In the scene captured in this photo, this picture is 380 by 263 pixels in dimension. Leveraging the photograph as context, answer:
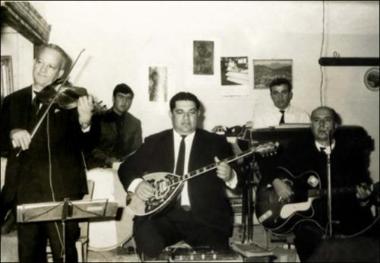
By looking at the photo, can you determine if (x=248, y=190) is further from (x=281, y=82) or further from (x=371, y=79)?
(x=371, y=79)

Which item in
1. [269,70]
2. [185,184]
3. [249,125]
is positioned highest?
[269,70]

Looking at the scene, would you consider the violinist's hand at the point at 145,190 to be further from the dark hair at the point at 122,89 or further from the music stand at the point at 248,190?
the dark hair at the point at 122,89

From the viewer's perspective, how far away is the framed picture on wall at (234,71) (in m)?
4.04

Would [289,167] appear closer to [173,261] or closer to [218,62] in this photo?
[218,62]

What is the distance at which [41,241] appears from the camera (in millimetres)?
2816

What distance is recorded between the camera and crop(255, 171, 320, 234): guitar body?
359 cm

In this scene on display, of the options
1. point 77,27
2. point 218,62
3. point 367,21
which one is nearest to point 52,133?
point 77,27

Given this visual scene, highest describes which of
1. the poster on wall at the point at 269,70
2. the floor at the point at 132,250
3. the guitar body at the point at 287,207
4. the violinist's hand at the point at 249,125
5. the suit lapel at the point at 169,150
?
the poster on wall at the point at 269,70

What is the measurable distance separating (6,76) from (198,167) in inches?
83.5

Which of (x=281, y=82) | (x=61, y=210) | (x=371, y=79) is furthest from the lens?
(x=371, y=79)

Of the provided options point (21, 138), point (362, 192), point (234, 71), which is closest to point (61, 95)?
point (21, 138)

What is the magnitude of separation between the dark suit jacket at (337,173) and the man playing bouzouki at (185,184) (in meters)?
0.66

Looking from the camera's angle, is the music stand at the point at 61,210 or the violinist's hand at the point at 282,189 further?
the violinist's hand at the point at 282,189

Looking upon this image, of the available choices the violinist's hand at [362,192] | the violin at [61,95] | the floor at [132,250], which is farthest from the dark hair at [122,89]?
the violinist's hand at [362,192]
